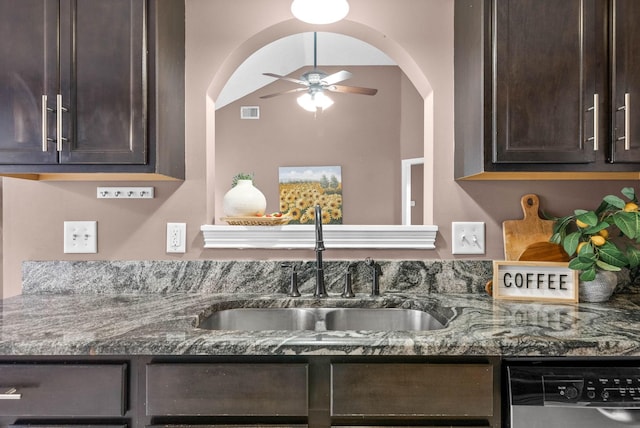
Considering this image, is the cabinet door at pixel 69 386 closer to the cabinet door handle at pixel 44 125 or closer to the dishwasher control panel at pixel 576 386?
the cabinet door handle at pixel 44 125

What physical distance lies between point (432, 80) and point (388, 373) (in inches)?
45.9

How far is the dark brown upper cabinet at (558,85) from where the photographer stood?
A: 4.17ft

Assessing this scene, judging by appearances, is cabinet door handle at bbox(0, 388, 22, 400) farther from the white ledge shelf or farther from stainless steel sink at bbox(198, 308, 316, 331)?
the white ledge shelf

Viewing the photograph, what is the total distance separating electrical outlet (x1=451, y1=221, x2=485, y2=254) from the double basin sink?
1.13ft

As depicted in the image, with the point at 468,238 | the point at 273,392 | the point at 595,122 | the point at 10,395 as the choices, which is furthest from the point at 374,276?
the point at 10,395

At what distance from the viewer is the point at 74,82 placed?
1315mm

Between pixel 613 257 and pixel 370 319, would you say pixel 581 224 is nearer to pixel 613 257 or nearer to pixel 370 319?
pixel 613 257

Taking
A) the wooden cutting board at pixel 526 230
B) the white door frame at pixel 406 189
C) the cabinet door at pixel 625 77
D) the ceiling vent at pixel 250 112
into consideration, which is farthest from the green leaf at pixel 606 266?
the ceiling vent at pixel 250 112

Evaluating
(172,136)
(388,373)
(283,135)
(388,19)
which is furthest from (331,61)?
(388,373)

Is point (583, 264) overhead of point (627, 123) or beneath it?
beneath

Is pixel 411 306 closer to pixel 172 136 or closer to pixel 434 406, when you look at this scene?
pixel 434 406

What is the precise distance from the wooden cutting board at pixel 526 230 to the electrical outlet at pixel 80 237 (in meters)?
1.61

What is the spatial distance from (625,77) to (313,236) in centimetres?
115

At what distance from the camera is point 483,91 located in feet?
4.30
